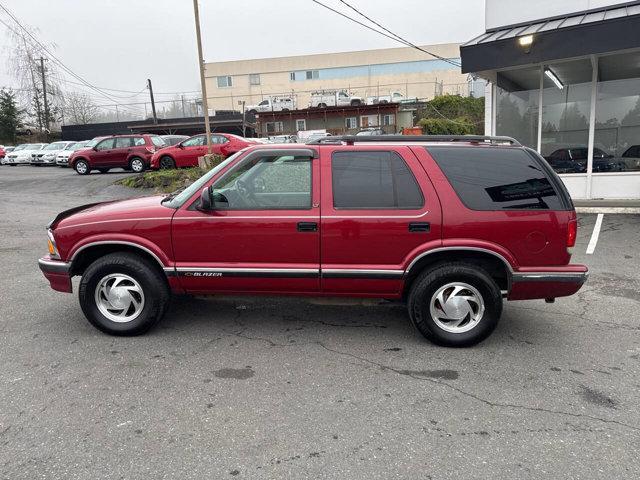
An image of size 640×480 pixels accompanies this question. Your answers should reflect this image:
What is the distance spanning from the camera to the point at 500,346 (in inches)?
168

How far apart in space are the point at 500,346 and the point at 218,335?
8.34 feet

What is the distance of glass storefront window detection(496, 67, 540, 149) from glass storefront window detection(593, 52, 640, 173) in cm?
139

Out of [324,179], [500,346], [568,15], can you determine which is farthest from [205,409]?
[568,15]

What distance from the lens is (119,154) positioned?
1966cm

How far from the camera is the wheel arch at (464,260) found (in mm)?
4074

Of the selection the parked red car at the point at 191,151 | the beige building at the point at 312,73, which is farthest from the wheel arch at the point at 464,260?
the beige building at the point at 312,73

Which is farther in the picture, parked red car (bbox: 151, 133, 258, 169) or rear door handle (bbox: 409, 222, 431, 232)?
parked red car (bbox: 151, 133, 258, 169)

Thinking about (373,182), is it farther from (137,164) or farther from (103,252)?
(137,164)

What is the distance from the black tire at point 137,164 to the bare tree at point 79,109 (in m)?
42.5

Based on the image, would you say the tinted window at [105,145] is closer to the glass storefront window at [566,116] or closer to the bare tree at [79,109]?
the glass storefront window at [566,116]

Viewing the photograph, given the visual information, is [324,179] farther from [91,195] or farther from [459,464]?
[91,195]

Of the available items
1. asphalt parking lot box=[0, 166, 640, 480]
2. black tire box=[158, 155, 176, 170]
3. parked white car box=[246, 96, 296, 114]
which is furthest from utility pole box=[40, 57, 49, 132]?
asphalt parking lot box=[0, 166, 640, 480]

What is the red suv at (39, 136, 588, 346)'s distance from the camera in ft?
13.3

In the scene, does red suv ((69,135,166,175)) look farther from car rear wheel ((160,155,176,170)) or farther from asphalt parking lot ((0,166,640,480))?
asphalt parking lot ((0,166,640,480))
